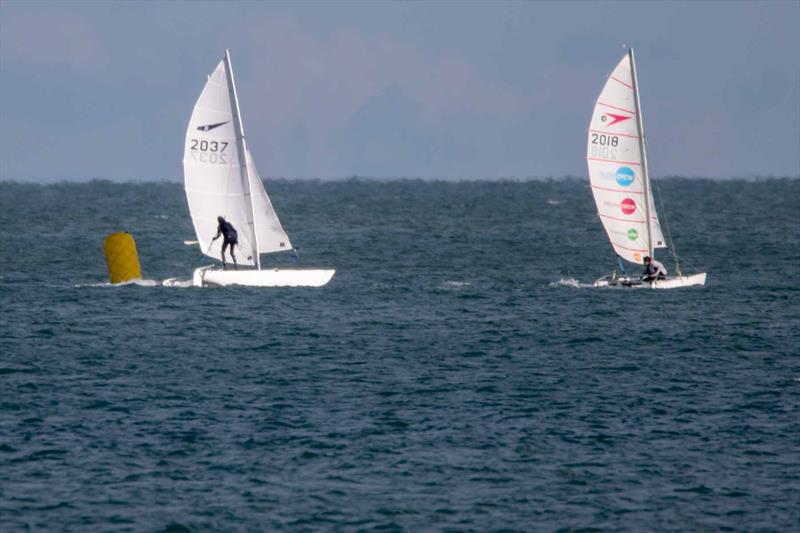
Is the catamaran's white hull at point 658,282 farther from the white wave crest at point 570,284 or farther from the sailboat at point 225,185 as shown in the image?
the sailboat at point 225,185

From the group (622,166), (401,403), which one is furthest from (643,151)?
(401,403)

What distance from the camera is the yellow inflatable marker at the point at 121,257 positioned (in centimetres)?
5188

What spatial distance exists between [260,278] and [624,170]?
13.1 metres

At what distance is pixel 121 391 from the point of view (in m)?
34.1

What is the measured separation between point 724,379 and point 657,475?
31.0ft

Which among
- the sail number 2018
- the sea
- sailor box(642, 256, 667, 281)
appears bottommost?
the sea

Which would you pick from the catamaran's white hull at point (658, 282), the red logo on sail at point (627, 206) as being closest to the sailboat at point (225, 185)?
the catamaran's white hull at point (658, 282)

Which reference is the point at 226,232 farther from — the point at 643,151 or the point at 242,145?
the point at 643,151

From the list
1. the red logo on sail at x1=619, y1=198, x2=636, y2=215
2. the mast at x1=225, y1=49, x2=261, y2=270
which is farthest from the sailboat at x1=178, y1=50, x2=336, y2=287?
the red logo on sail at x1=619, y1=198, x2=636, y2=215

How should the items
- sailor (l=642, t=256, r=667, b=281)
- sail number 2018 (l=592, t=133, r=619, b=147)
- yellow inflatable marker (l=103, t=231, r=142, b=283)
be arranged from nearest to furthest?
yellow inflatable marker (l=103, t=231, r=142, b=283) < sailor (l=642, t=256, r=667, b=281) < sail number 2018 (l=592, t=133, r=619, b=147)

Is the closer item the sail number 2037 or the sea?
the sea

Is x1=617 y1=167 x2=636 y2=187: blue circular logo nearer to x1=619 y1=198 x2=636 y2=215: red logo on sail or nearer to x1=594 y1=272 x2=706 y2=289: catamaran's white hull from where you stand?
x1=619 y1=198 x2=636 y2=215: red logo on sail

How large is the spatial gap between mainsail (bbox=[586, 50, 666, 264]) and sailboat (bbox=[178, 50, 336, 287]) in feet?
33.0

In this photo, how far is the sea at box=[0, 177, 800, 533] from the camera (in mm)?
25047
